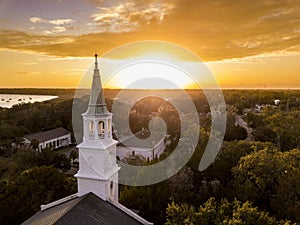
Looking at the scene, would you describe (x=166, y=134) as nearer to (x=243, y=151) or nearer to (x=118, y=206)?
(x=243, y=151)

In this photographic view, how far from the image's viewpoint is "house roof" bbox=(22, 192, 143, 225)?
13.1 metres

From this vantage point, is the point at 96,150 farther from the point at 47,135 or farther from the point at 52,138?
the point at 47,135

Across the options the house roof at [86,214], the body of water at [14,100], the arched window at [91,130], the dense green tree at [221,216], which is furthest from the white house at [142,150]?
the body of water at [14,100]

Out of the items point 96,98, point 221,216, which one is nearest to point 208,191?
point 221,216

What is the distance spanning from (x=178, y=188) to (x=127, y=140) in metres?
29.0

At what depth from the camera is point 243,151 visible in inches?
1000

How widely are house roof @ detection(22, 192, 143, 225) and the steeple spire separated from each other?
429 cm

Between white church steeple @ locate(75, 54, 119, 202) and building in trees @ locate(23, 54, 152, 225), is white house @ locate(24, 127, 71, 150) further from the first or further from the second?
white church steeple @ locate(75, 54, 119, 202)

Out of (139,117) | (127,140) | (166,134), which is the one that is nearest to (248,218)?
(166,134)

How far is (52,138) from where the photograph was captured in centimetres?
5422

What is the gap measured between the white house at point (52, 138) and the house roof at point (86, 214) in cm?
3805

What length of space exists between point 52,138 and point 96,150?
4101cm

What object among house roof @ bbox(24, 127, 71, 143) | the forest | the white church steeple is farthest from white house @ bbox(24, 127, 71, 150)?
the white church steeple

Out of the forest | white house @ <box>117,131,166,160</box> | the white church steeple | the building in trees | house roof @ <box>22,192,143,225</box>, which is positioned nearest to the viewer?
house roof @ <box>22,192,143,225</box>
